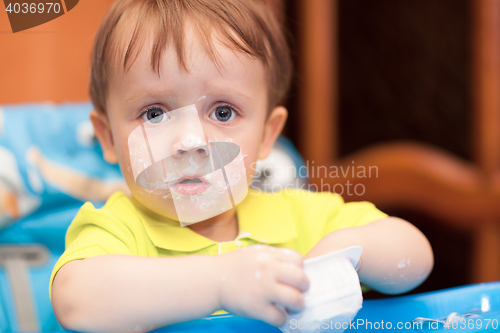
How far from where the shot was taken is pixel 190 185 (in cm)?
39

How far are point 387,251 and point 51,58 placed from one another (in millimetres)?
652

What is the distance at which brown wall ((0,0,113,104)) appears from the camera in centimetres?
52

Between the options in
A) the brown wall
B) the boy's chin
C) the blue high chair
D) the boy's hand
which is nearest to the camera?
the boy's hand

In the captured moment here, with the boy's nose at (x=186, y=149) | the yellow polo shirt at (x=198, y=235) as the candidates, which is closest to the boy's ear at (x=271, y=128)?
the yellow polo shirt at (x=198, y=235)

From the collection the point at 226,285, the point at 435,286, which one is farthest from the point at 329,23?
the point at 226,285

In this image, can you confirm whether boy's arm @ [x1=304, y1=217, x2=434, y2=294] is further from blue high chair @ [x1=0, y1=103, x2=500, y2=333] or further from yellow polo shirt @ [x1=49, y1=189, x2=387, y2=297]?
blue high chair @ [x1=0, y1=103, x2=500, y2=333]

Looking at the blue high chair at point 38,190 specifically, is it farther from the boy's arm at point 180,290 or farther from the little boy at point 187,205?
the boy's arm at point 180,290

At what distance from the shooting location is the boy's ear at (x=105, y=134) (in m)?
0.48

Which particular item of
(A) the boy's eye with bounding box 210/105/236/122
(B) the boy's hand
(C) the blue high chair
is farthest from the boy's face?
(C) the blue high chair

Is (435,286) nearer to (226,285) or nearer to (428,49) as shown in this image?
(428,49)

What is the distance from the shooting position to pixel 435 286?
115 cm

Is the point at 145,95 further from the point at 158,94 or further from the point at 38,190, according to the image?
the point at 38,190

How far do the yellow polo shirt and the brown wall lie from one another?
0.23 metres

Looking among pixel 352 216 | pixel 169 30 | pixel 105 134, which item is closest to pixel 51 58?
pixel 105 134
